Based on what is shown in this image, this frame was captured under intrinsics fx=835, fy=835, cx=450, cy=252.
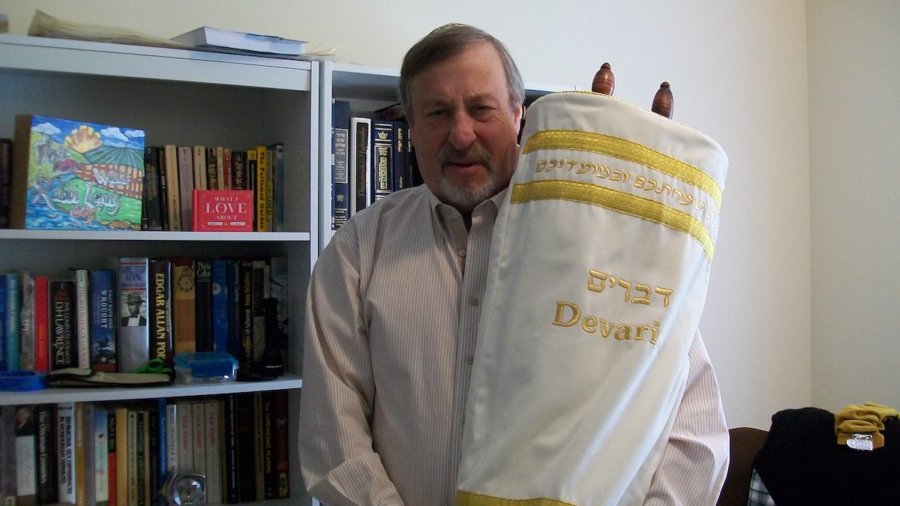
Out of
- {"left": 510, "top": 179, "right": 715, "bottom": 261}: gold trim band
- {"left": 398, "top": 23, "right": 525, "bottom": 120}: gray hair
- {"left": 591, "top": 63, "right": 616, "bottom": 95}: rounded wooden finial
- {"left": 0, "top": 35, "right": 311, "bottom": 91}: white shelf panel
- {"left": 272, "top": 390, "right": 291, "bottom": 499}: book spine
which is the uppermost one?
{"left": 0, "top": 35, "right": 311, "bottom": 91}: white shelf panel

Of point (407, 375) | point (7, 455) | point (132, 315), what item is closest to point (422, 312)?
point (407, 375)

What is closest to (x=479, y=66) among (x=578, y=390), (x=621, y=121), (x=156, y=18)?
(x=621, y=121)

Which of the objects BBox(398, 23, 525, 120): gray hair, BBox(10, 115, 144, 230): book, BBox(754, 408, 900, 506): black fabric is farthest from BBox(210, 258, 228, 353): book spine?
BBox(754, 408, 900, 506): black fabric

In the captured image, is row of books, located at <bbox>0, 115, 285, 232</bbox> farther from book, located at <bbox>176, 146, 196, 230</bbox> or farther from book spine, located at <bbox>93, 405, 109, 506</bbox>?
book spine, located at <bbox>93, 405, 109, 506</bbox>

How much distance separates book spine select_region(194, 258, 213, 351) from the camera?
75.9 inches

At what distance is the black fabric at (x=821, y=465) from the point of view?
172cm

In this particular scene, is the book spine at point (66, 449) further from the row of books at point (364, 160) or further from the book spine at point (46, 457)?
the row of books at point (364, 160)

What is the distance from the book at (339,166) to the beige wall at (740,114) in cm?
70

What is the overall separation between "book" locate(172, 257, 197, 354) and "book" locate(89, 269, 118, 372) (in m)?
0.13

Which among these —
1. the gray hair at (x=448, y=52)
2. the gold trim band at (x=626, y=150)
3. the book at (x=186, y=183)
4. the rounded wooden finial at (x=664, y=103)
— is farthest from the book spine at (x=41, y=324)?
the rounded wooden finial at (x=664, y=103)

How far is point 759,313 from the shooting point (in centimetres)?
276

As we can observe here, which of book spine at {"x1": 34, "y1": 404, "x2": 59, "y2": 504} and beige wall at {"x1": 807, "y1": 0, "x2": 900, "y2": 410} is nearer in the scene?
book spine at {"x1": 34, "y1": 404, "x2": 59, "y2": 504}

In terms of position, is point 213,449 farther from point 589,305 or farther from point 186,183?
point 589,305

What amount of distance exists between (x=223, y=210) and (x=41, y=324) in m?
0.45
